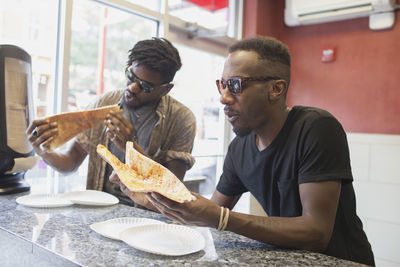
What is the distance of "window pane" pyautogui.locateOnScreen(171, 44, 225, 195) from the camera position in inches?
140

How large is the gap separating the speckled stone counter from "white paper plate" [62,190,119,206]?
0.16 meters

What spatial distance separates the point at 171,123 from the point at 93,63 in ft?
4.19

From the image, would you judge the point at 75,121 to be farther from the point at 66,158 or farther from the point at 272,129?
the point at 272,129

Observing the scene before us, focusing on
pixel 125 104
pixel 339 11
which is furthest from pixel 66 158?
pixel 339 11

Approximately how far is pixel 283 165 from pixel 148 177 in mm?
527

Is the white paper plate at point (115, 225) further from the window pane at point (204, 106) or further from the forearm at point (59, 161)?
the window pane at point (204, 106)

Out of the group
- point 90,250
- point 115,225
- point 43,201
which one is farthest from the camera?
point 43,201

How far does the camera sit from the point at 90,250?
0.95 meters

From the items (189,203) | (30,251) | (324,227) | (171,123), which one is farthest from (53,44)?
(324,227)

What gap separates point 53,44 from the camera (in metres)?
2.47

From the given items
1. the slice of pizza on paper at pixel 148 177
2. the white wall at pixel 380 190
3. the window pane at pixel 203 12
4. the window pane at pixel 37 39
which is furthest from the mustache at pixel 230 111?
the white wall at pixel 380 190

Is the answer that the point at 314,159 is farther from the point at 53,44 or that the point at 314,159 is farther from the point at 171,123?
the point at 53,44

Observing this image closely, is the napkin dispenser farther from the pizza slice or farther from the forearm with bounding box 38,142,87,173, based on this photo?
the pizza slice

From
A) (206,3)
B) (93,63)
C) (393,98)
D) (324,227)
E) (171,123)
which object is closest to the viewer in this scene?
(324,227)
